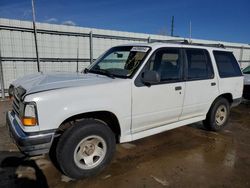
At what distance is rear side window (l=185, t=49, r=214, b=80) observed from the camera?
445 cm

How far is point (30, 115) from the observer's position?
2.78 m

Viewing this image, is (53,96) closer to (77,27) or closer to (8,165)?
(8,165)

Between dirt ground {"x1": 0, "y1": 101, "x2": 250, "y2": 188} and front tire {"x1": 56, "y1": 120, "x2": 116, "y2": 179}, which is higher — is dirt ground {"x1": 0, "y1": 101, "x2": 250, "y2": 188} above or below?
below

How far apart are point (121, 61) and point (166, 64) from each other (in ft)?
2.73

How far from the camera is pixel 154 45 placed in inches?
157

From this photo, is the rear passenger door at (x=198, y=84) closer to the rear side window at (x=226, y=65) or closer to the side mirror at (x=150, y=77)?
the rear side window at (x=226, y=65)

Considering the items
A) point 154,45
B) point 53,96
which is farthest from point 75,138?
point 154,45

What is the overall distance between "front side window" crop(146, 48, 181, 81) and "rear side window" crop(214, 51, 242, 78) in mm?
1312

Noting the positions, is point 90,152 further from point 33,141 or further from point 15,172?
point 15,172

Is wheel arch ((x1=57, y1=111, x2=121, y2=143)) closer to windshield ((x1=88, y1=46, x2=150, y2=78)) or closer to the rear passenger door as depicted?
windshield ((x1=88, y1=46, x2=150, y2=78))

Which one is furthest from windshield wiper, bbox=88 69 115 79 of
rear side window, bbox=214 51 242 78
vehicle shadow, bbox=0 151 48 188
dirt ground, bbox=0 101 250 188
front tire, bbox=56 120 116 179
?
rear side window, bbox=214 51 242 78

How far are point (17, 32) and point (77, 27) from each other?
2403mm

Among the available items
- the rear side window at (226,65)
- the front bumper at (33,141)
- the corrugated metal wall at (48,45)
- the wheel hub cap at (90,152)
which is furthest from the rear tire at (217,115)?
the corrugated metal wall at (48,45)

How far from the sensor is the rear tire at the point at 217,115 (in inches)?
202
